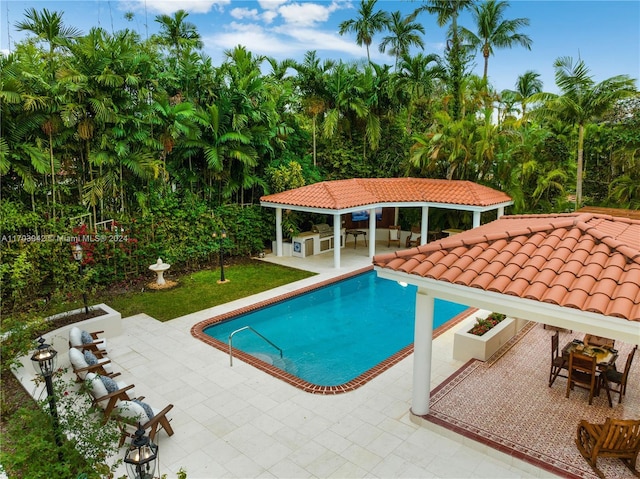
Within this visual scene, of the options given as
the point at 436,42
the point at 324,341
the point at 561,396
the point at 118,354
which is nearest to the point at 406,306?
the point at 324,341

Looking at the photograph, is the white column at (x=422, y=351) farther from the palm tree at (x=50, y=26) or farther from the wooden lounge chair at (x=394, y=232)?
the wooden lounge chair at (x=394, y=232)

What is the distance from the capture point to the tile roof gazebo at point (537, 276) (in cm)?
528

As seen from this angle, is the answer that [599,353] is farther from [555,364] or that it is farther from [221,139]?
[221,139]

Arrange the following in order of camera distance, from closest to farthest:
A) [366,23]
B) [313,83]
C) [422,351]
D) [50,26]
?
[422,351] < [50,26] < [313,83] < [366,23]

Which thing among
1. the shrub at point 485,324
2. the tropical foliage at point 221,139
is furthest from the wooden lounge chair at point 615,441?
the tropical foliage at point 221,139

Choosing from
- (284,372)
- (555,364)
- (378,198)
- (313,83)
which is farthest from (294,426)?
(313,83)

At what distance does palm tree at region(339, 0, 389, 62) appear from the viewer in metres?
29.2

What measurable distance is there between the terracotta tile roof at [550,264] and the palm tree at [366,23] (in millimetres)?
25285

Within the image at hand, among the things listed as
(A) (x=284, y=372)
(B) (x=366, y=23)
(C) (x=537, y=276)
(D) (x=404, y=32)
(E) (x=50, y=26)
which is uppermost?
(B) (x=366, y=23)

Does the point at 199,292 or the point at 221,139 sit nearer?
the point at 199,292

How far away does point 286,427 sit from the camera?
7547 millimetres

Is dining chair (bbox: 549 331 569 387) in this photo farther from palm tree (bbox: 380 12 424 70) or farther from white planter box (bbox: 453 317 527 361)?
palm tree (bbox: 380 12 424 70)

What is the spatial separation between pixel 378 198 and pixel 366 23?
16.8 metres

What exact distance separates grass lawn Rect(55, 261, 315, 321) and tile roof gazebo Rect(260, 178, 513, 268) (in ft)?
9.39
